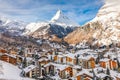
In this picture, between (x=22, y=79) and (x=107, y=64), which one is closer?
(x=22, y=79)

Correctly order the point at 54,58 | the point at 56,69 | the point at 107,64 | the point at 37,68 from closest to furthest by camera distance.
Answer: the point at 37,68
the point at 56,69
the point at 107,64
the point at 54,58

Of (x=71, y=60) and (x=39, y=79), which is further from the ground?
(x=71, y=60)

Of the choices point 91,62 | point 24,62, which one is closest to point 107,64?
point 91,62

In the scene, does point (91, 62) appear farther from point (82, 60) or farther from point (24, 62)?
point (24, 62)

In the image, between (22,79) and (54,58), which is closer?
(22,79)

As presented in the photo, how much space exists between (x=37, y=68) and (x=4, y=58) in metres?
17.4

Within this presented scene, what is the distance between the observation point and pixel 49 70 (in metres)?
77.3

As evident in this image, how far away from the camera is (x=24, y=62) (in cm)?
8644

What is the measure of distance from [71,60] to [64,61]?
245cm

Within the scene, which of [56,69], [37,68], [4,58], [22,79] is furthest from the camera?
[4,58]

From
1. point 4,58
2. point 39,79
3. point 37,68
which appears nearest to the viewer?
point 39,79

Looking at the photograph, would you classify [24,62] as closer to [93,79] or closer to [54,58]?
[54,58]

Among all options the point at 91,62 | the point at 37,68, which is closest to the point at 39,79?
the point at 37,68

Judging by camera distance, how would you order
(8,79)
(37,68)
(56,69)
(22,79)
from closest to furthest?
(8,79), (22,79), (37,68), (56,69)
